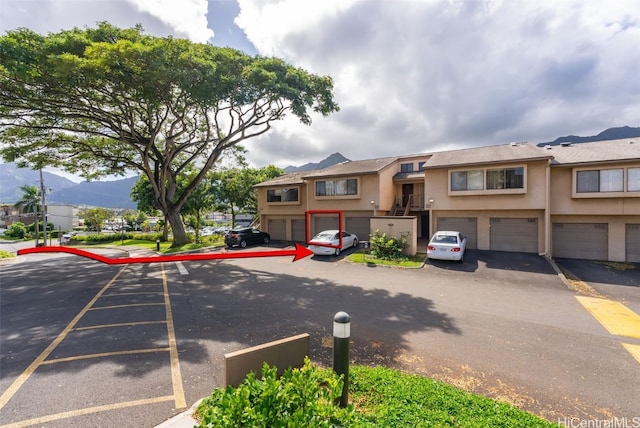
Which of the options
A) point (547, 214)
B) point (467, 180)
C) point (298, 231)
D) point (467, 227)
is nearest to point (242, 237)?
point (298, 231)

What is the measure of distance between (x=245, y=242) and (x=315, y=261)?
8.47m

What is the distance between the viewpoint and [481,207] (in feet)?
53.0

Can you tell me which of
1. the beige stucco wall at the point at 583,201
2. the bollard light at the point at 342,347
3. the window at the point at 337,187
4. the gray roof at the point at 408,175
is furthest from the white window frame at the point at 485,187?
the bollard light at the point at 342,347

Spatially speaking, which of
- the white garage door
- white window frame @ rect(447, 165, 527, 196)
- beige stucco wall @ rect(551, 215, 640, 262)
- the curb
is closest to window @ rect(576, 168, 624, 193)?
beige stucco wall @ rect(551, 215, 640, 262)

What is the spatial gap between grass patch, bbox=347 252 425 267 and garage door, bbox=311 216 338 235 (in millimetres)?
5885

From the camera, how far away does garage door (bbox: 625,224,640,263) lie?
44.8ft

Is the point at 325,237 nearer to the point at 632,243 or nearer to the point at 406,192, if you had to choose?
the point at 406,192

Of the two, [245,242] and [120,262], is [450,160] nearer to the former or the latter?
[245,242]

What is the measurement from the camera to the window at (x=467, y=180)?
53.2 feet

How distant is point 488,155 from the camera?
16891mm

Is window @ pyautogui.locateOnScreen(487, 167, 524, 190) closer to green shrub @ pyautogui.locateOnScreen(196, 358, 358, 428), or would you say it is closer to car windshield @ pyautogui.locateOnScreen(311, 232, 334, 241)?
car windshield @ pyautogui.locateOnScreen(311, 232, 334, 241)

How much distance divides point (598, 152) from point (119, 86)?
24810 millimetres

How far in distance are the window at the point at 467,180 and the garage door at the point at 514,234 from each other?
2301 millimetres

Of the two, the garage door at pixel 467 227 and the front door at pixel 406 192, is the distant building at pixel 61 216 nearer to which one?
the front door at pixel 406 192
